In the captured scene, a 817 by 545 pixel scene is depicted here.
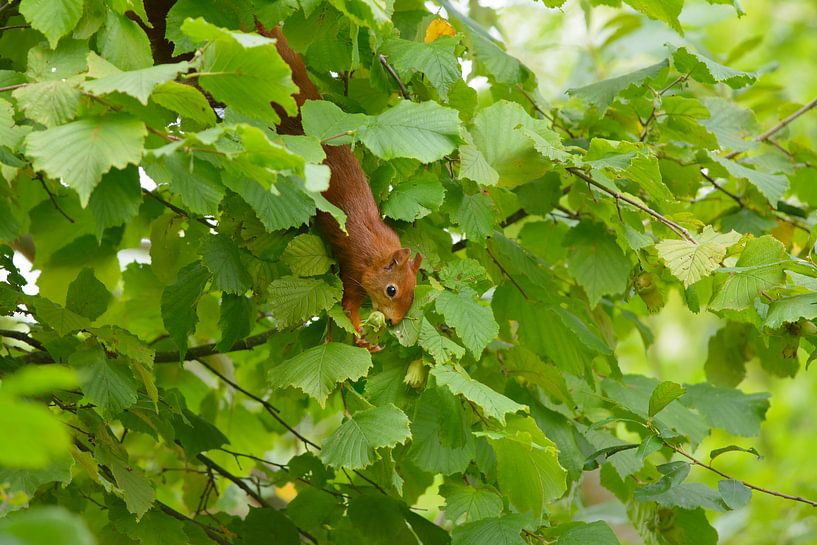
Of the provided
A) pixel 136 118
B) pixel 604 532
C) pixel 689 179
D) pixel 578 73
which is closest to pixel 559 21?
pixel 578 73

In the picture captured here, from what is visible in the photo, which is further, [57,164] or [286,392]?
[286,392]

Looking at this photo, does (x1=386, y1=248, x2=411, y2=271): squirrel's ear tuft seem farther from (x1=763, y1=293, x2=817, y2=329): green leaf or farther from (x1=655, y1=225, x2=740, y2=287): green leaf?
(x1=763, y1=293, x2=817, y2=329): green leaf

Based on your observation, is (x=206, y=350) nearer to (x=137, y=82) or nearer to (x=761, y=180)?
(x=137, y=82)

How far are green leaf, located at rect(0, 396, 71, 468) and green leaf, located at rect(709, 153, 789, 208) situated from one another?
1.46 metres

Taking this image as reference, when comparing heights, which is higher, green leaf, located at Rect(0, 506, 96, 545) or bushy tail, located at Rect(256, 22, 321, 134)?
green leaf, located at Rect(0, 506, 96, 545)

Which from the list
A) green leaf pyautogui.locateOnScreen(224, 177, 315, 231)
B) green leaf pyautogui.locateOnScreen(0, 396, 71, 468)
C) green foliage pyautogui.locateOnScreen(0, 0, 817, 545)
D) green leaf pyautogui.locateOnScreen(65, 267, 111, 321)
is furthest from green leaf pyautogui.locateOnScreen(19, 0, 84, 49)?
green leaf pyautogui.locateOnScreen(0, 396, 71, 468)

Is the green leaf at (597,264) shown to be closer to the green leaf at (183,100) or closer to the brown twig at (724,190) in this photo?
the brown twig at (724,190)

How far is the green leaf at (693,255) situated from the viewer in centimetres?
121

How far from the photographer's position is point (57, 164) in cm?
87

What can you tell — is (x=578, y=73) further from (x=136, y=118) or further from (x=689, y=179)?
(x=136, y=118)

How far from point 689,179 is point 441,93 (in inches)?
25.8

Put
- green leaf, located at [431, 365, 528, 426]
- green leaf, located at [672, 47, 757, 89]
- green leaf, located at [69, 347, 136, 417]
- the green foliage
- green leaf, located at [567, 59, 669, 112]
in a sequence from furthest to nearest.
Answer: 1. green leaf, located at [567, 59, 669, 112]
2. green leaf, located at [672, 47, 757, 89]
3. green leaf, located at [69, 347, 136, 417]
4. green leaf, located at [431, 365, 528, 426]
5. the green foliage

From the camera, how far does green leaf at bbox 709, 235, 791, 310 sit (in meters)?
1.20

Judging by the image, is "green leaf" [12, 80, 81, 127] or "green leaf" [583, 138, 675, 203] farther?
"green leaf" [583, 138, 675, 203]
